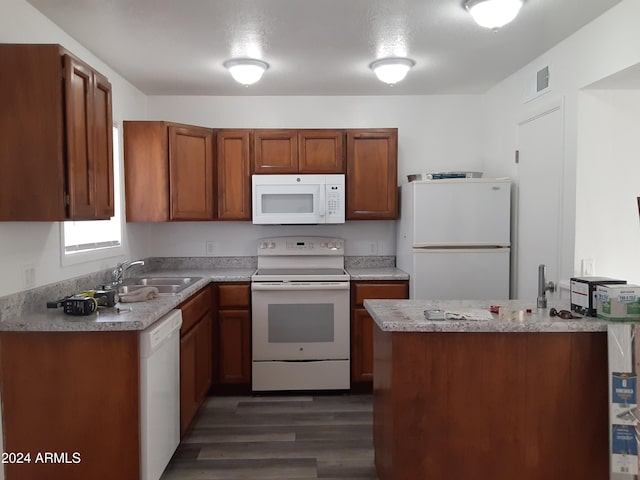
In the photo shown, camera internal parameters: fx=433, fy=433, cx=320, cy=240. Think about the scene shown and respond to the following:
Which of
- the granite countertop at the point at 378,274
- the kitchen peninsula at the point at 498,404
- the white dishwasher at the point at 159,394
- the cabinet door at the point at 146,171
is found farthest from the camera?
the granite countertop at the point at 378,274

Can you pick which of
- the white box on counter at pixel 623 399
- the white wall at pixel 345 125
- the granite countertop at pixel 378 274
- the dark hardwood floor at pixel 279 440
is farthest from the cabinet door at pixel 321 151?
the white box on counter at pixel 623 399

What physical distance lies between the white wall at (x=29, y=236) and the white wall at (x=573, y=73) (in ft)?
9.49

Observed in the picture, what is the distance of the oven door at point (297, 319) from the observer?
11.0ft

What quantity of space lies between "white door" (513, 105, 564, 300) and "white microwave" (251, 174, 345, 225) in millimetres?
1359

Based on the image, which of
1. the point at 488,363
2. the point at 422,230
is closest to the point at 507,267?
the point at 422,230

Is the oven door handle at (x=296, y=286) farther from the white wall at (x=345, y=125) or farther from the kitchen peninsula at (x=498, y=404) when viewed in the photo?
the kitchen peninsula at (x=498, y=404)

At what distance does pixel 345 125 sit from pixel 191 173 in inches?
55.6

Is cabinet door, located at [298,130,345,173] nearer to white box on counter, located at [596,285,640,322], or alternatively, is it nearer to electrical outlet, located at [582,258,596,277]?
electrical outlet, located at [582,258,596,277]

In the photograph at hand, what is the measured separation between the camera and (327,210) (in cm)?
354

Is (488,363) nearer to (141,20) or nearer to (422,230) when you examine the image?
(422,230)

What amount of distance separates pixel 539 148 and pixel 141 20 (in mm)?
2569

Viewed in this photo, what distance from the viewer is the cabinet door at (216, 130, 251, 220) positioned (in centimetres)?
357

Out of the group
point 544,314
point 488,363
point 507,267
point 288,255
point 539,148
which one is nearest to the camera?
point 488,363

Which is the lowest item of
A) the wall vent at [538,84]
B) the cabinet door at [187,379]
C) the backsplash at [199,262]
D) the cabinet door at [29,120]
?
the cabinet door at [187,379]
